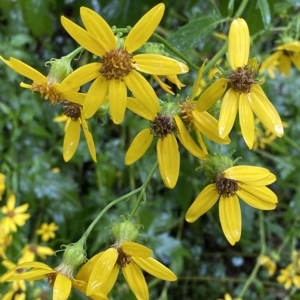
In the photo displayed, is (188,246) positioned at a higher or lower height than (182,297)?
higher

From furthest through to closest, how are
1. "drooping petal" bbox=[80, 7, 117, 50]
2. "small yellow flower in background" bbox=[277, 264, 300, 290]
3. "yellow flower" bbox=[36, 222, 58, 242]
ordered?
"small yellow flower in background" bbox=[277, 264, 300, 290]
"yellow flower" bbox=[36, 222, 58, 242]
"drooping petal" bbox=[80, 7, 117, 50]

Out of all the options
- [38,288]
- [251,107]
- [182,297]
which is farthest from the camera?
[182,297]

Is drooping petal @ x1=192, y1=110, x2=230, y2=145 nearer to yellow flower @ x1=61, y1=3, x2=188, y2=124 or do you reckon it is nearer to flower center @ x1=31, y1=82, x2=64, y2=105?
yellow flower @ x1=61, y1=3, x2=188, y2=124

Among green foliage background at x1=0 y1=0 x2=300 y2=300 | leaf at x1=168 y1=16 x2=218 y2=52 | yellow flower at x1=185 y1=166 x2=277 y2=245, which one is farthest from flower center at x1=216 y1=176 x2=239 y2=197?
green foliage background at x1=0 y1=0 x2=300 y2=300

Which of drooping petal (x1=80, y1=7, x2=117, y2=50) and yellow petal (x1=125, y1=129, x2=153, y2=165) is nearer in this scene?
drooping petal (x1=80, y1=7, x2=117, y2=50)

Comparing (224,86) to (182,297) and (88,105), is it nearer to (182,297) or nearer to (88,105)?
(88,105)

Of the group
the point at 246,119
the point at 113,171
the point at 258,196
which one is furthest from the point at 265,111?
the point at 113,171

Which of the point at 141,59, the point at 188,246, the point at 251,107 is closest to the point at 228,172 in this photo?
the point at 251,107
